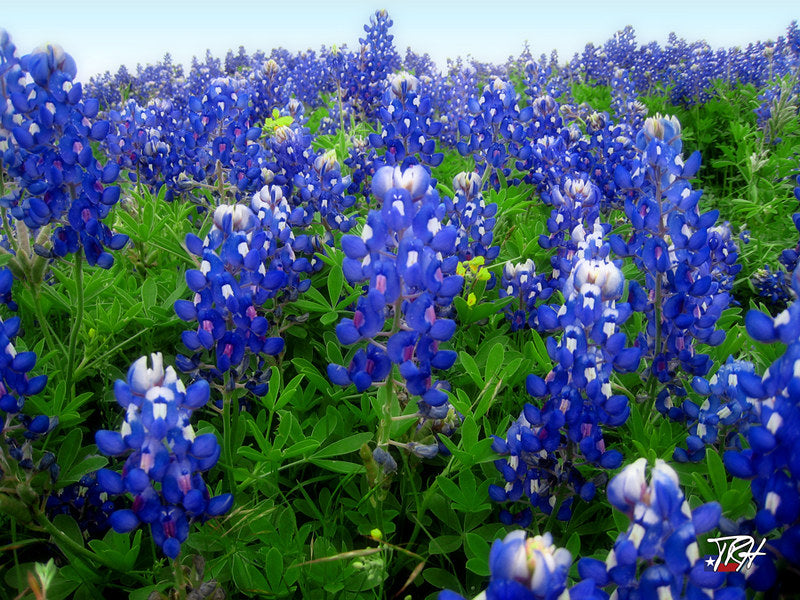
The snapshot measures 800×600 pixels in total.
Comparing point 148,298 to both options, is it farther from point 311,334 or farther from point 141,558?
point 141,558

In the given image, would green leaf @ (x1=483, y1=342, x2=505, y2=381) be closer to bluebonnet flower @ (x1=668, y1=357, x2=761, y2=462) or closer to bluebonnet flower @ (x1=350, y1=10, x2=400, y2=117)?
bluebonnet flower @ (x1=668, y1=357, x2=761, y2=462)

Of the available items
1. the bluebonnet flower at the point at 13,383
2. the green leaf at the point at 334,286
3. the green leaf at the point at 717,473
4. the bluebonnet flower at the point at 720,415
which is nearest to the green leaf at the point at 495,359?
the bluebonnet flower at the point at 720,415

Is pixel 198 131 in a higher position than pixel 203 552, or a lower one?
higher

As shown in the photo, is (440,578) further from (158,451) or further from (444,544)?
(158,451)

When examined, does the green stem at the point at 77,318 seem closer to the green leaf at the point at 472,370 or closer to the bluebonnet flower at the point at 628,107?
the green leaf at the point at 472,370

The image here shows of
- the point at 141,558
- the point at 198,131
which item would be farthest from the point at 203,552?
the point at 198,131

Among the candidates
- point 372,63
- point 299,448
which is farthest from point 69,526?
point 372,63
